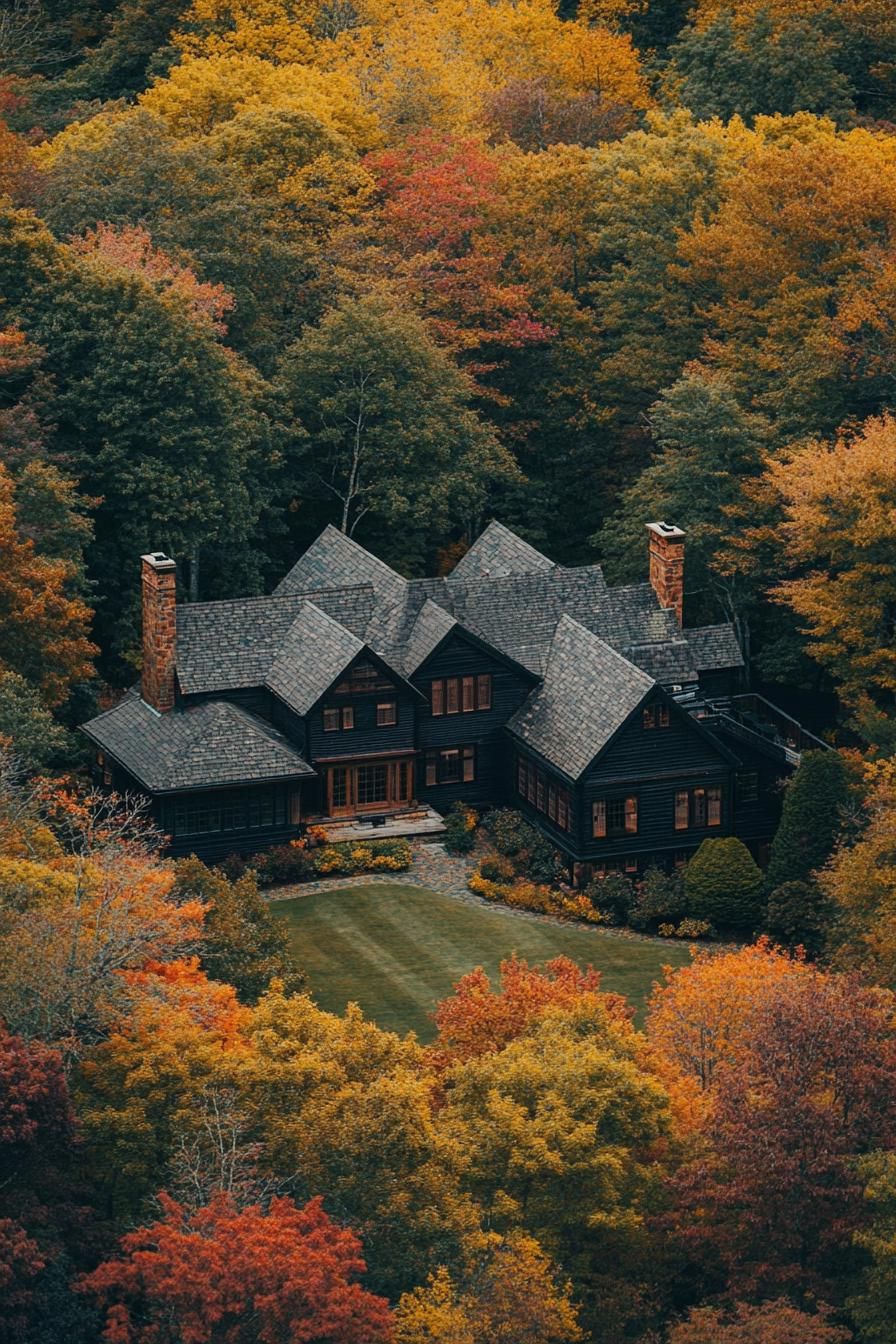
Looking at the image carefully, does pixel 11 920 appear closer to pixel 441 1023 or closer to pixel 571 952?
pixel 441 1023

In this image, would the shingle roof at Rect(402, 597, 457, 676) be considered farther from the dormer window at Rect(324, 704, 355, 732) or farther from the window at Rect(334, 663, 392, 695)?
the dormer window at Rect(324, 704, 355, 732)

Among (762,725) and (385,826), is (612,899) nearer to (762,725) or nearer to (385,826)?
(385,826)

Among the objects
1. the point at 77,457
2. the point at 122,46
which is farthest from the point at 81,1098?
the point at 122,46

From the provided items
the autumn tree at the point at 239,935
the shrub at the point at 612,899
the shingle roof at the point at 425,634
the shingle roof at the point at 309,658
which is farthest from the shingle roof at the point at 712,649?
the autumn tree at the point at 239,935

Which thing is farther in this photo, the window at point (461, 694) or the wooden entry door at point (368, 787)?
the window at point (461, 694)

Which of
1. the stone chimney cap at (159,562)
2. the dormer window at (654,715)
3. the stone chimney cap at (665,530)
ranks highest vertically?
the stone chimney cap at (159,562)

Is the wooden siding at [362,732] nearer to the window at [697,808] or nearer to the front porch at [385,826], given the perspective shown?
the front porch at [385,826]

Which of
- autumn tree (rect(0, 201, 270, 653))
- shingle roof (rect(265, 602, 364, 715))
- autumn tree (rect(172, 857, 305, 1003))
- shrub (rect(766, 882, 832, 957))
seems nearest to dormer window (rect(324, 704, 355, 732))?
shingle roof (rect(265, 602, 364, 715))
